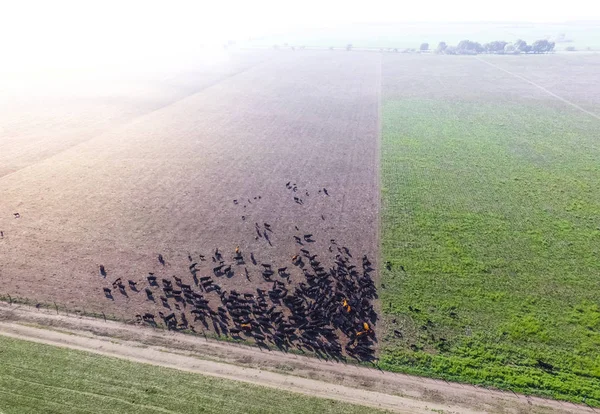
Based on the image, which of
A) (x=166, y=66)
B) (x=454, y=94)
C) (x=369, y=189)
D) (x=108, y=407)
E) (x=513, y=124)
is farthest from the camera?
(x=166, y=66)

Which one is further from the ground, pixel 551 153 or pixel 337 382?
pixel 551 153

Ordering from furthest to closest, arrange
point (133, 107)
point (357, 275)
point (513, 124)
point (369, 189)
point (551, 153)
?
Answer: point (133, 107) < point (513, 124) < point (551, 153) < point (369, 189) < point (357, 275)

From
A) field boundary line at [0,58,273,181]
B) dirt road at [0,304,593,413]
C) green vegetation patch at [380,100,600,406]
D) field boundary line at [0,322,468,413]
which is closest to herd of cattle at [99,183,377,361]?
dirt road at [0,304,593,413]

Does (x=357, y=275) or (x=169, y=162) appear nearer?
(x=357, y=275)

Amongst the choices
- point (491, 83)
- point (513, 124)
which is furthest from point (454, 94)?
point (513, 124)

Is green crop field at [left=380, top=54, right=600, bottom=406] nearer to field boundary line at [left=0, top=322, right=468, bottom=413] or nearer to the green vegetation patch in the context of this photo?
the green vegetation patch

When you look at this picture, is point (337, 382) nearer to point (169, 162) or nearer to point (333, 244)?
point (333, 244)
